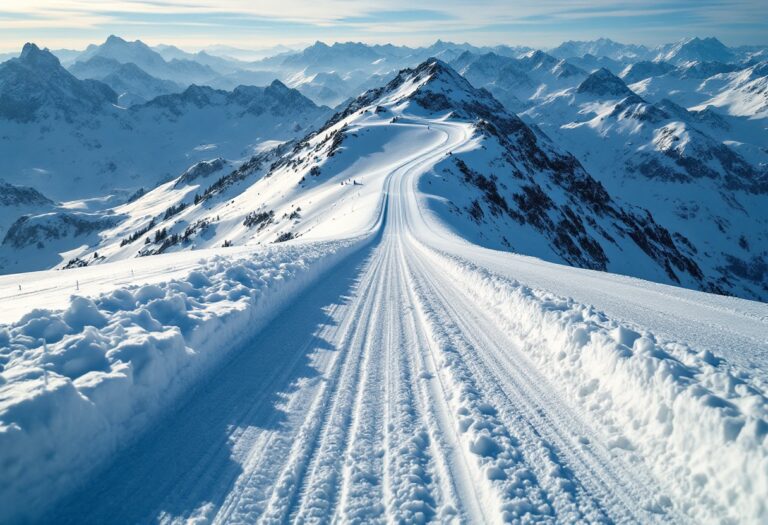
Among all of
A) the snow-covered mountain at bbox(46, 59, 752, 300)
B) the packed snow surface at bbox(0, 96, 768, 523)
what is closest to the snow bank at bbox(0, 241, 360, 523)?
the packed snow surface at bbox(0, 96, 768, 523)

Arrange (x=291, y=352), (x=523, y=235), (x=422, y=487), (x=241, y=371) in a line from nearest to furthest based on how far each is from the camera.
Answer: (x=422, y=487), (x=241, y=371), (x=291, y=352), (x=523, y=235)

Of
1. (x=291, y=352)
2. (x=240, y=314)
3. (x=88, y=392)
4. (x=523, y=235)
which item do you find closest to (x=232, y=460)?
(x=88, y=392)

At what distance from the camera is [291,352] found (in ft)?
24.1

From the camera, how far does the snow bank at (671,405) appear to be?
3.63m

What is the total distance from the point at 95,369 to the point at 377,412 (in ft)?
11.1

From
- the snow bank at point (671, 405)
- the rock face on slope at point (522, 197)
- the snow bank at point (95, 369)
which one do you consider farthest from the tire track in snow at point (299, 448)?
the rock face on slope at point (522, 197)

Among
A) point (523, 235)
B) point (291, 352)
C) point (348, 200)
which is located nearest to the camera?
point (291, 352)

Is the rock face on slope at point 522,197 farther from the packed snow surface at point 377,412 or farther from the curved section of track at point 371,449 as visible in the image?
the curved section of track at point 371,449

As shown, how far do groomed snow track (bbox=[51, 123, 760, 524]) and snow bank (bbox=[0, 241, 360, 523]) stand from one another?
10.7 inches

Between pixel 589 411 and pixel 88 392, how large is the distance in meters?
5.73

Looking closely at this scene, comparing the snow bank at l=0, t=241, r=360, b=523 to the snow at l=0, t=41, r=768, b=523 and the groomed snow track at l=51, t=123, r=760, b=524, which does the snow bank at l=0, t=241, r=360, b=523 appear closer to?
the snow at l=0, t=41, r=768, b=523

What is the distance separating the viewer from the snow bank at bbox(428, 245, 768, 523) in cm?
363

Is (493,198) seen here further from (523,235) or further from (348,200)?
(348,200)

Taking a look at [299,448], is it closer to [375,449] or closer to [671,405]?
[375,449]
